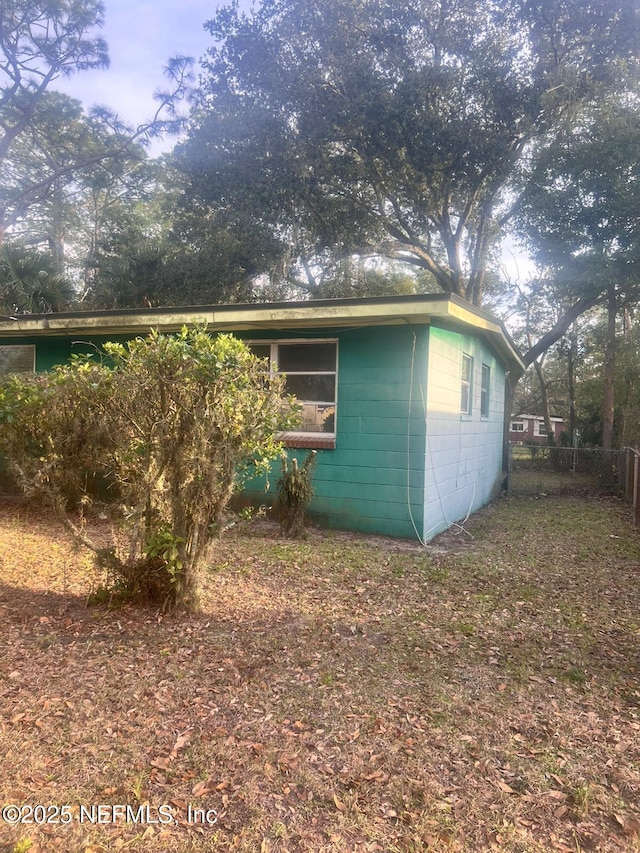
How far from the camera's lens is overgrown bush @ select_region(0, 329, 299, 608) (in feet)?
12.0

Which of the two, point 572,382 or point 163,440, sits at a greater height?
point 572,382

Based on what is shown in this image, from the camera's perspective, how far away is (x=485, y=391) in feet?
36.3

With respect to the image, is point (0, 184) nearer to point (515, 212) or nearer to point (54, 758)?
point (515, 212)

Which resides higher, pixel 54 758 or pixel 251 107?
pixel 251 107

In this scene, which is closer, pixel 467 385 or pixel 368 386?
pixel 368 386

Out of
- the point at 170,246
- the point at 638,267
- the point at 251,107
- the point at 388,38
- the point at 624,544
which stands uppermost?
the point at 388,38

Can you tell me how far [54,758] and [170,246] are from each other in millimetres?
18690

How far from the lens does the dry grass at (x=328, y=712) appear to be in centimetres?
214

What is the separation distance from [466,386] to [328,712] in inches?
279

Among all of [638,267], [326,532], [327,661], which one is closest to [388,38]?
[638,267]

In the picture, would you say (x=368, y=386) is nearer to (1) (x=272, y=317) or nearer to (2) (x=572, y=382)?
(1) (x=272, y=317)

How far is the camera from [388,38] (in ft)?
46.9

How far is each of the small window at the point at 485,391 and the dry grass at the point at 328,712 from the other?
19.1 ft

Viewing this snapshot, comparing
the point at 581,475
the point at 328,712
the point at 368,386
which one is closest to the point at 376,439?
the point at 368,386
